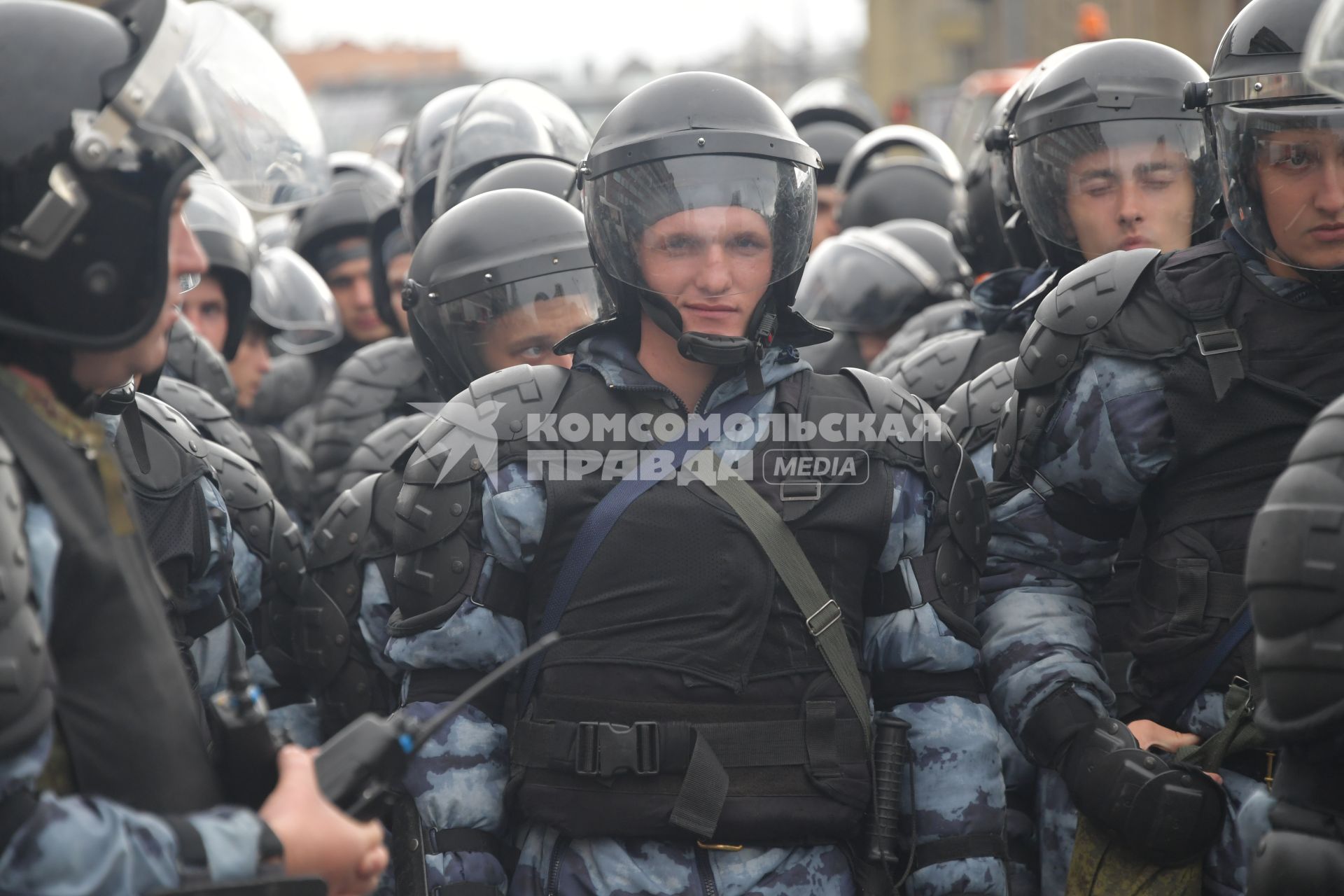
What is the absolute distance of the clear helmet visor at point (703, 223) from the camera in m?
3.49

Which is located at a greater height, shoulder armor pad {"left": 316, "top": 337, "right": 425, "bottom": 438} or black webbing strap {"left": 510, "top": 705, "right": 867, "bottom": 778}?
black webbing strap {"left": 510, "top": 705, "right": 867, "bottom": 778}

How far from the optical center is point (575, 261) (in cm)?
461

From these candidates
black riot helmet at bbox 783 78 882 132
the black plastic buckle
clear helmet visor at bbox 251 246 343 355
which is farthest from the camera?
black riot helmet at bbox 783 78 882 132

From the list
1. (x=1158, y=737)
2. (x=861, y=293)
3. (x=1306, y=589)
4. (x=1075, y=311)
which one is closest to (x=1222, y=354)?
(x=1075, y=311)

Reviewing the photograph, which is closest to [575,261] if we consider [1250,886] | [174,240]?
[174,240]

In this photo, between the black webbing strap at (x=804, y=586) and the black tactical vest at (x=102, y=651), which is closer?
the black tactical vest at (x=102, y=651)

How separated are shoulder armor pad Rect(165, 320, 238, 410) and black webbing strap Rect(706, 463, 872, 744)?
3.04 metres

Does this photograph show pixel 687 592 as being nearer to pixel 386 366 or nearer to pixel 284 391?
pixel 386 366

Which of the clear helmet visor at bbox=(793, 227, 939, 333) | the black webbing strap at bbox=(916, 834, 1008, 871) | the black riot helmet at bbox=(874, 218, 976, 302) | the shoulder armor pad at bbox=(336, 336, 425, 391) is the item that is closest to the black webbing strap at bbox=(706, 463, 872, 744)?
the black webbing strap at bbox=(916, 834, 1008, 871)

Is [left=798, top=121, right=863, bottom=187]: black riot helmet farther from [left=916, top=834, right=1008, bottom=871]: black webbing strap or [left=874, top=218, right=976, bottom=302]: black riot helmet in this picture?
[left=916, top=834, right=1008, bottom=871]: black webbing strap

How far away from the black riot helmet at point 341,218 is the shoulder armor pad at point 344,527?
4909 millimetres

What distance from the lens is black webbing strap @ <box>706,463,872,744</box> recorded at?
3219 millimetres

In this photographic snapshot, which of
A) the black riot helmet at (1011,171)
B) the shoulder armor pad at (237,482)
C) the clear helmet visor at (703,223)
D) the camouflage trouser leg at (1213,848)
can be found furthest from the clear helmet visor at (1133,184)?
the shoulder armor pad at (237,482)

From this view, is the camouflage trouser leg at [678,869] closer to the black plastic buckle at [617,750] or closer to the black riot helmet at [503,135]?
the black plastic buckle at [617,750]
